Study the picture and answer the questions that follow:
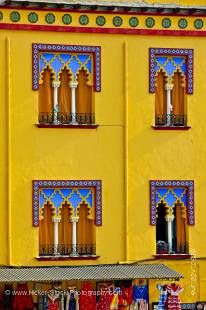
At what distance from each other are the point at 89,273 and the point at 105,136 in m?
2.73

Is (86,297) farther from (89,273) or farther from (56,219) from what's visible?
(56,219)

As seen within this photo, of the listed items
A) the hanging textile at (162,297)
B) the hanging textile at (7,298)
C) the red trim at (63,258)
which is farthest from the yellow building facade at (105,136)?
the hanging textile at (7,298)

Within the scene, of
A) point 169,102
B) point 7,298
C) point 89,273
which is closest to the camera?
point 89,273

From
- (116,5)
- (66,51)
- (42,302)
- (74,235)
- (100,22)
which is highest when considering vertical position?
(116,5)

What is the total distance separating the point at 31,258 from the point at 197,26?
569 cm

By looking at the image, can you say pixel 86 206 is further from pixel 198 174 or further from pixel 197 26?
pixel 197 26

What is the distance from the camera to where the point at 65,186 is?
2330cm

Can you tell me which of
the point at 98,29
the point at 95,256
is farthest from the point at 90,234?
the point at 98,29

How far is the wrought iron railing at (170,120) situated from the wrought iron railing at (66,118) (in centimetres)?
139

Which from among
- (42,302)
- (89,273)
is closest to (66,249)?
(89,273)

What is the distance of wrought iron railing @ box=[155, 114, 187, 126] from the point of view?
24.0 metres

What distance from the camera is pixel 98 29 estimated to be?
77.2ft

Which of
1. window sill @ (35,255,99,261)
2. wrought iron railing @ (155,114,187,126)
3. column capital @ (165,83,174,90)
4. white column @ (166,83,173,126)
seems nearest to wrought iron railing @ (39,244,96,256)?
window sill @ (35,255,99,261)

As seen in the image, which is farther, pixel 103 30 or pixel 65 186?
pixel 103 30
